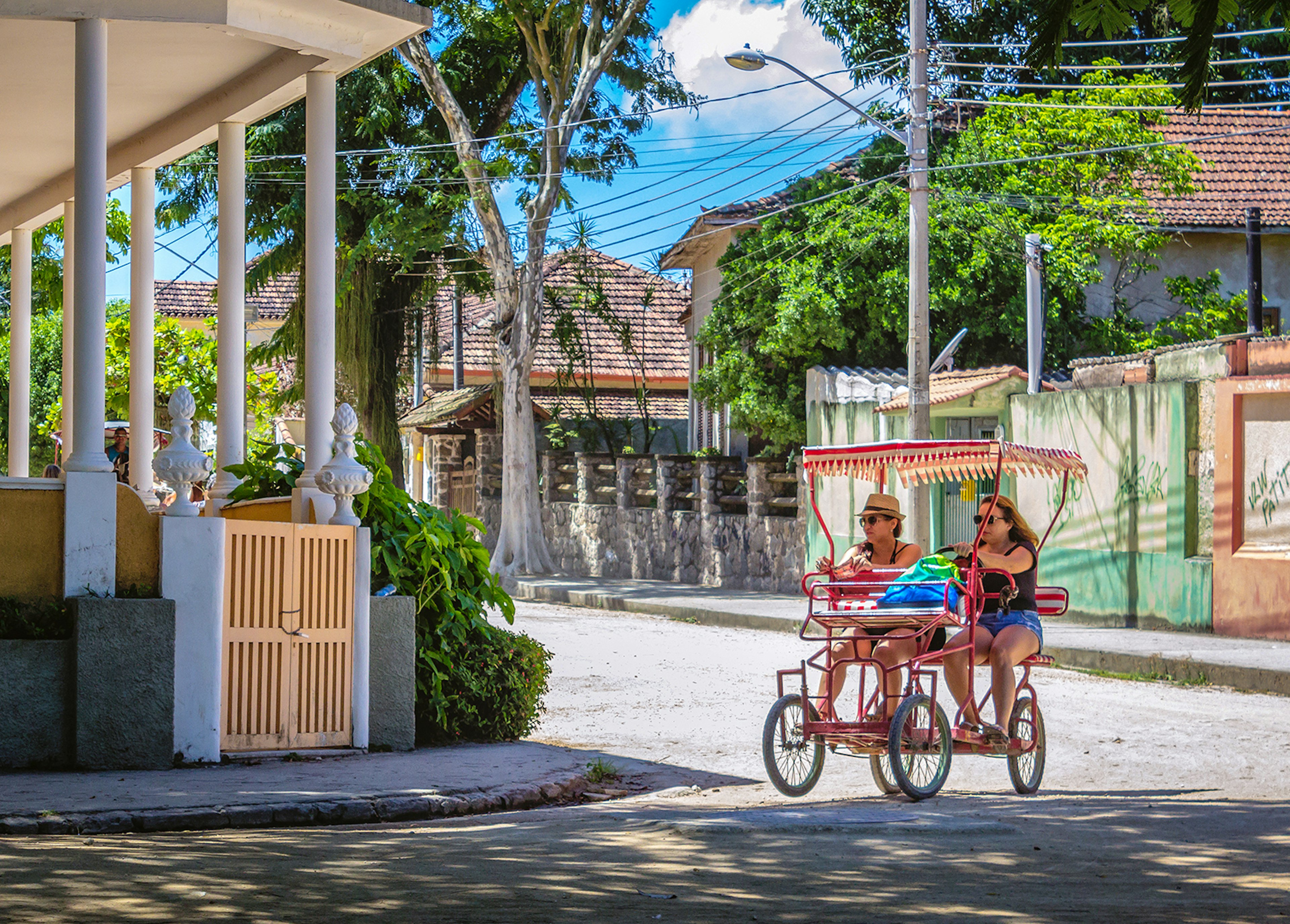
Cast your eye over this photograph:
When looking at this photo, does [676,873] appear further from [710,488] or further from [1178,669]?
[710,488]

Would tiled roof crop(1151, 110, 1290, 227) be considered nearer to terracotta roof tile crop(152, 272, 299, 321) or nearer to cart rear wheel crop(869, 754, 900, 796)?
cart rear wheel crop(869, 754, 900, 796)

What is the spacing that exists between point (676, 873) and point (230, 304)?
6944mm

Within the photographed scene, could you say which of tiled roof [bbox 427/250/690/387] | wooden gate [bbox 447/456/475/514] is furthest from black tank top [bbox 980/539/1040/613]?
tiled roof [bbox 427/250/690/387]

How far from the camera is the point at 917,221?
1881cm

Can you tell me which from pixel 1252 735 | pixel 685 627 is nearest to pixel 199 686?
pixel 1252 735

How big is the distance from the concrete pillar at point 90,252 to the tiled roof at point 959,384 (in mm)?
12702

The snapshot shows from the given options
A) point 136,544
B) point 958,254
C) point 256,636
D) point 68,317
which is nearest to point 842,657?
point 256,636

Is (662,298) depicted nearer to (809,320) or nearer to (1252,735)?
(809,320)

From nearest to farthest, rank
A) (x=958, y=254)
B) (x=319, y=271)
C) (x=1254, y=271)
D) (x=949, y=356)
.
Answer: (x=319, y=271)
(x=1254, y=271)
(x=949, y=356)
(x=958, y=254)

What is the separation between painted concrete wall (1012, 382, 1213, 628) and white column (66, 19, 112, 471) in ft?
41.0

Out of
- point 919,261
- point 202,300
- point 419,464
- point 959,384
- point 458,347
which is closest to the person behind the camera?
point 919,261

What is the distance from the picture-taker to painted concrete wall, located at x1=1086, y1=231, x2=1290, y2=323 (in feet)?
94.3

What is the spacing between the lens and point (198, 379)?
31.5 meters

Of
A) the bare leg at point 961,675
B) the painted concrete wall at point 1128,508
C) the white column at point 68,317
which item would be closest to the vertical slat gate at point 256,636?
the bare leg at point 961,675
